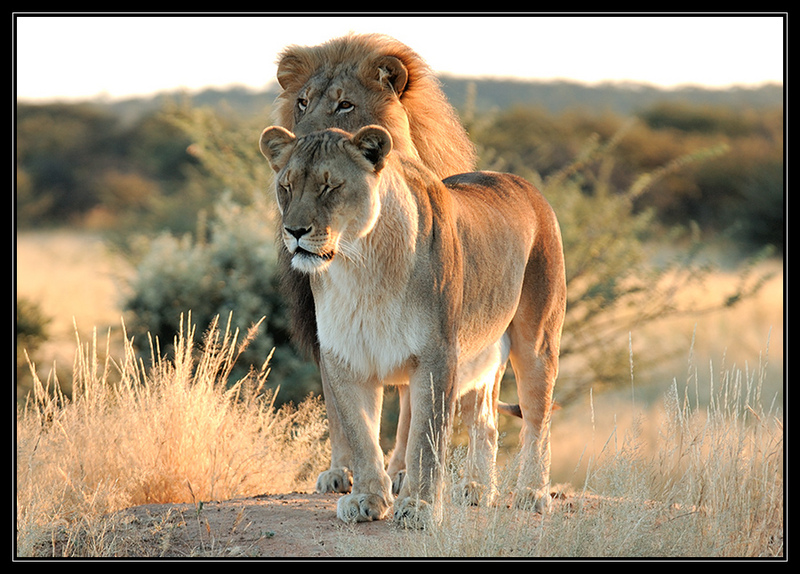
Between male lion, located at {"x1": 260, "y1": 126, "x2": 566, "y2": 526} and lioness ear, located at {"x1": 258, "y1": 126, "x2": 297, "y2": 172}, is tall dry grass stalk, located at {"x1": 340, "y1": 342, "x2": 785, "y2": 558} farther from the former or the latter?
lioness ear, located at {"x1": 258, "y1": 126, "x2": 297, "y2": 172}

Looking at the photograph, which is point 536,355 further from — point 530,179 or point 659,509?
point 530,179

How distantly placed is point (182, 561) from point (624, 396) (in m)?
16.5

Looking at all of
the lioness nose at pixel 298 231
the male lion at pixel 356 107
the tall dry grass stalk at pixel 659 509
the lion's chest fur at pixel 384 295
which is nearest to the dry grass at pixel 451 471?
the tall dry grass stalk at pixel 659 509

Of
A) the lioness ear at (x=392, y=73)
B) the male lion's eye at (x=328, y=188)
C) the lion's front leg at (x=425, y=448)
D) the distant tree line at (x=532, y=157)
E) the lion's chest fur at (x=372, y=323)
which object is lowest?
the distant tree line at (x=532, y=157)

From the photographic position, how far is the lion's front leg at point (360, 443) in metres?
5.14

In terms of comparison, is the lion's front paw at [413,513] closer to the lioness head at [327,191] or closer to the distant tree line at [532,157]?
the lioness head at [327,191]

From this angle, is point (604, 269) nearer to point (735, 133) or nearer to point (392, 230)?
point (392, 230)

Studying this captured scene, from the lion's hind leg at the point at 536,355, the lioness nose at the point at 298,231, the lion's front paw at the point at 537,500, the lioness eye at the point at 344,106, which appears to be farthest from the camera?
the lion's hind leg at the point at 536,355

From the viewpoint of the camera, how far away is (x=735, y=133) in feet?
141

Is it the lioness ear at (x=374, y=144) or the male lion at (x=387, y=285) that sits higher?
the lioness ear at (x=374, y=144)

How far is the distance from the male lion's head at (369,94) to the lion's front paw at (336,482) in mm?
2052

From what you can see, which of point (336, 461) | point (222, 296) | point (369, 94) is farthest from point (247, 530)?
point (222, 296)

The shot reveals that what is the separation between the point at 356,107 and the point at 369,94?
0.17 meters

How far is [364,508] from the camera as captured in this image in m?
5.12
